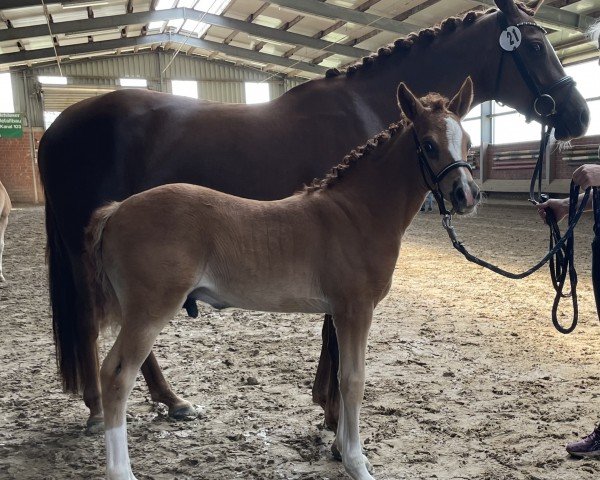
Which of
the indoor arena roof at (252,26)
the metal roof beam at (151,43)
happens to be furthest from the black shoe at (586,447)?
the metal roof beam at (151,43)

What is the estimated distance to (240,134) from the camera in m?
2.90

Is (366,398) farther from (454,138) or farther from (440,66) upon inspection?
(440,66)

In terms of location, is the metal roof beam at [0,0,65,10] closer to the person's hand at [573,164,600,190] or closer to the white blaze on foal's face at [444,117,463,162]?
the white blaze on foal's face at [444,117,463,162]

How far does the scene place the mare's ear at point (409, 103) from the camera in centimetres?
219

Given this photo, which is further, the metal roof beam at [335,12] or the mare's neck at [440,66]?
the metal roof beam at [335,12]

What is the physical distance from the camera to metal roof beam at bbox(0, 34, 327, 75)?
1900 centimetres

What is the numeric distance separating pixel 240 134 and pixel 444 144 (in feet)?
4.04

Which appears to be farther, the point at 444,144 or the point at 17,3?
the point at 17,3

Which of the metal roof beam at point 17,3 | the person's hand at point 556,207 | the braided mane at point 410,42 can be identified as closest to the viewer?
the person's hand at point 556,207

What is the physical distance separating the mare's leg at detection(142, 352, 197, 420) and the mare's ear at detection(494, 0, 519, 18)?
286cm

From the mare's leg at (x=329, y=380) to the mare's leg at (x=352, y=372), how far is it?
47 cm

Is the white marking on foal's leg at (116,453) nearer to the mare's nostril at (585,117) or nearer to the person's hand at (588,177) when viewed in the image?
the person's hand at (588,177)

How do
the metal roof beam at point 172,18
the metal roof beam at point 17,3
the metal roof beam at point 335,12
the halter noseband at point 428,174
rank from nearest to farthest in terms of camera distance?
1. the halter noseband at point 428,174
2. the metal roof beam at point 17,3
3. the metal roof beam at point 335,12
4. the metal roof beam at point 172,18

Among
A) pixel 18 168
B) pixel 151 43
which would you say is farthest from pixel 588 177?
pixel 18 168
